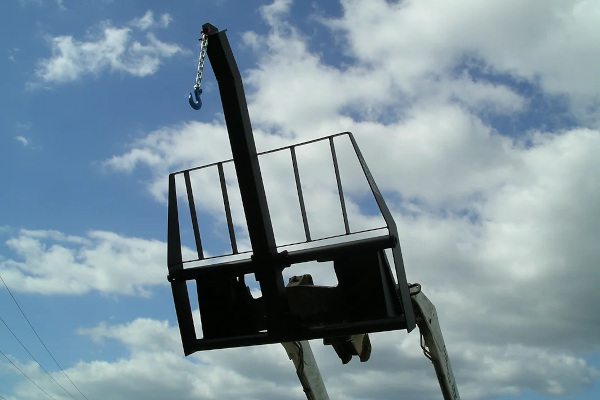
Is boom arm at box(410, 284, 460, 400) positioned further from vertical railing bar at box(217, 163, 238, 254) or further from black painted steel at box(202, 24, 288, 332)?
vertical railing bar at box(217, 163, 238, 254)

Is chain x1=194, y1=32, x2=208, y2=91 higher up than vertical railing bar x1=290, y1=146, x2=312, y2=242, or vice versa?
chain x1=194, y1=32, x2=208, y2=91

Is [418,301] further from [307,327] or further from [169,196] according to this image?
[169,196]

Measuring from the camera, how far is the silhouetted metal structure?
6129mm

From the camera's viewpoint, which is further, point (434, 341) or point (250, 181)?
point (434, 341)

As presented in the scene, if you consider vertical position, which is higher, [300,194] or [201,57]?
[201,57]

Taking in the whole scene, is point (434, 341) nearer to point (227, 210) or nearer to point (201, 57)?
point (227, 210)

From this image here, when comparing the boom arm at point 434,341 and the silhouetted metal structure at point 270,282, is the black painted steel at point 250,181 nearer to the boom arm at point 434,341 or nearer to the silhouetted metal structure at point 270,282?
the silhouetted metal structure at point 270,282

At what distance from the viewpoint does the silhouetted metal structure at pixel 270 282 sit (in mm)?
6129

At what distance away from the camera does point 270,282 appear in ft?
20.9

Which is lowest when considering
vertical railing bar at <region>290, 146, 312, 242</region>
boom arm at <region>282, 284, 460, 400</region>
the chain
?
boom arm at <region>282, 284, 460, 400</region>

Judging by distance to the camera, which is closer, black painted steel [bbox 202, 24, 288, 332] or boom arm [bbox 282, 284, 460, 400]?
black painted steel [bbox 202, 24, 288, 332]

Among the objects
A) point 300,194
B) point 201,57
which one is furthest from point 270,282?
point 201,57

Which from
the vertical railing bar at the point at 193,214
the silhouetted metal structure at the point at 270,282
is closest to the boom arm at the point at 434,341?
the silhouetted metal structure at the point at 270,282

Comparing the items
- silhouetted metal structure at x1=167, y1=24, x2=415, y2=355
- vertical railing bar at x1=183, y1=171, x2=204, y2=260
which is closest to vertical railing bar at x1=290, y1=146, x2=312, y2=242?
silhouetted metal structure at x1=167, y1=24, x2=415, y2=355
